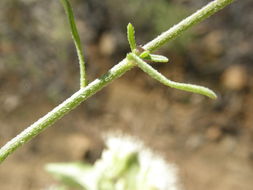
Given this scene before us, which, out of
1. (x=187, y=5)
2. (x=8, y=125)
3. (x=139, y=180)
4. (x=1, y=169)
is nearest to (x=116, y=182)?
(x=139, y=180)

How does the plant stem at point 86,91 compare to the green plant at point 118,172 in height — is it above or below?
below

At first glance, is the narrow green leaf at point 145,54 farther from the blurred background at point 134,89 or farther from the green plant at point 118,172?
the blurred background at point 134,89

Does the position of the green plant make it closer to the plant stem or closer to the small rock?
the plant stem

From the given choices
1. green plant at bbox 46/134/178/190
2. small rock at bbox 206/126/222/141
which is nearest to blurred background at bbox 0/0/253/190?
small rock at bbox 206/126/222/141

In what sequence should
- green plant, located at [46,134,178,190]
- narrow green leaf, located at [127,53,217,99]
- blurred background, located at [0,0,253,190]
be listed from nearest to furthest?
1. narrow green leaf, located at [127,53,217,99]
2. green plant, located at [46,134,178,190]
3. blurred background, located at [0,0,253,190]

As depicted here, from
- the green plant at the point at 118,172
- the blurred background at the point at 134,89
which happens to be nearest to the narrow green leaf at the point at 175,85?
the green plant at the point at 118,172

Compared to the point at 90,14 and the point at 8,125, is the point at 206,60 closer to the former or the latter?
the point at 90,14

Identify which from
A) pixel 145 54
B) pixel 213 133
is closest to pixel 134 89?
pixel 213 133

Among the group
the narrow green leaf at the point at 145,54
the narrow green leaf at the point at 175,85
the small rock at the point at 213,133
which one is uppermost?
the small rock at the point at 213,133

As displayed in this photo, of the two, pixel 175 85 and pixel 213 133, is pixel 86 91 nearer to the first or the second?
pixel 175 85
